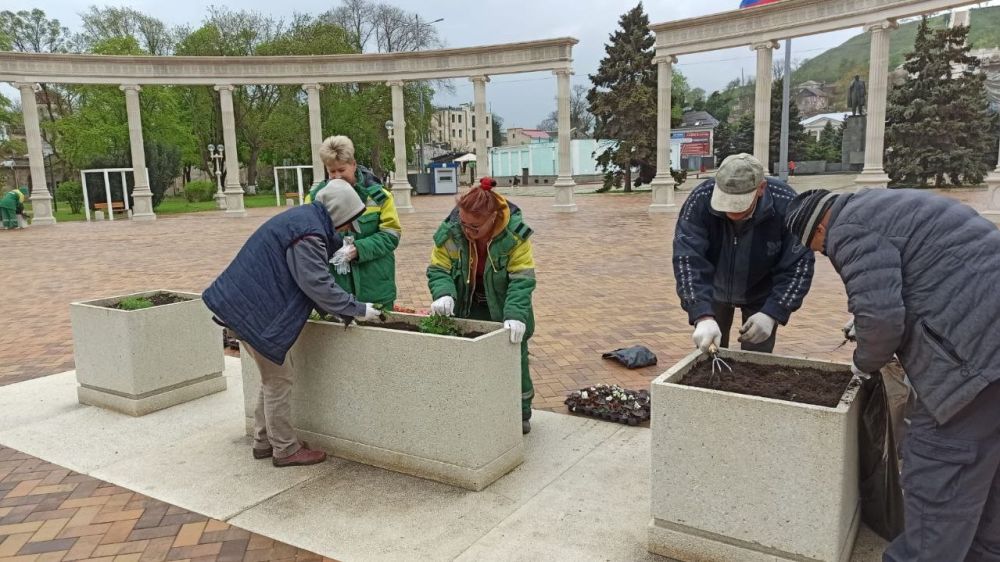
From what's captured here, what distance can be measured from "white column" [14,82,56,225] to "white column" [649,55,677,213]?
21.2m

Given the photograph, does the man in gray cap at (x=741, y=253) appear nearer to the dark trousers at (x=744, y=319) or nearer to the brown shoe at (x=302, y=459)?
the dark trousers at (x=744, y=319)

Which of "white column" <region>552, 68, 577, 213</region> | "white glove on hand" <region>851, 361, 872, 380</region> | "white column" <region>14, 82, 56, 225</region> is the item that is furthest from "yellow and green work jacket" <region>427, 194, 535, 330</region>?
"white column" <region>14, 82, 56, 225</region>

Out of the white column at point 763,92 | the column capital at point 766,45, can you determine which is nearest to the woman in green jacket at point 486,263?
the white column at point 763,92

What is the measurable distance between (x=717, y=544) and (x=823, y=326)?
5.25 m

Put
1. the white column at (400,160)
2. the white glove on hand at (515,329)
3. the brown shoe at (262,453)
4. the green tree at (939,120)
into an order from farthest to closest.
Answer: the green tree at (939,120) < the white column at (400,160) < the brown shoe at (262,453) < the white glove on hand at (515,329)

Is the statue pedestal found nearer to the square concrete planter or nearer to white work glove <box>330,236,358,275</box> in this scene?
white work glove <box>330,236,358,275</box>

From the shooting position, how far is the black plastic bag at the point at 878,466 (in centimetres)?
290

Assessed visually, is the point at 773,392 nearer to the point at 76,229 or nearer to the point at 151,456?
the point at 151,456

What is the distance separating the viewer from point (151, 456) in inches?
170

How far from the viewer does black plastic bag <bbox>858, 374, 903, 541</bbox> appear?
9.50ft

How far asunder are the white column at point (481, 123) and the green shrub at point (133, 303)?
22.3 metres

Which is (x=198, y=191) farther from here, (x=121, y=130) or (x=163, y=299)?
(x=163, y=299)

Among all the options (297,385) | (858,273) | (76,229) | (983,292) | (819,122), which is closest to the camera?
(983,292)

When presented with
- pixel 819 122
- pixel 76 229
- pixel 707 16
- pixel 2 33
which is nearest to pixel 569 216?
pixel 707 16
